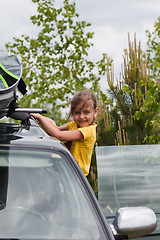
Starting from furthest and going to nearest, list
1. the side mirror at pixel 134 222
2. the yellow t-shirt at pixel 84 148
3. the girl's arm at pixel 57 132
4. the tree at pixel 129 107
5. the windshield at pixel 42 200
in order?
the tree at pixel 129 107
the yellow t-shirt at pixel 84 148
the girl's arm at pixel 57 132
the side mirror at pixel 134 222
the windshield at pixel 42 200

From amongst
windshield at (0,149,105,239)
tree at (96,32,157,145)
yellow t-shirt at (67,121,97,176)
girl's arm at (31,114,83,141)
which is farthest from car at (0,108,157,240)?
tree at (96,32,157,145)

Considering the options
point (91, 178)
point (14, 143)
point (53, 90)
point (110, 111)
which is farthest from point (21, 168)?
point (53, 90)

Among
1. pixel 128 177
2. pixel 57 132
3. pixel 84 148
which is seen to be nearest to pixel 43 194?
pixel 57 132

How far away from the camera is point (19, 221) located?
7.08 ft

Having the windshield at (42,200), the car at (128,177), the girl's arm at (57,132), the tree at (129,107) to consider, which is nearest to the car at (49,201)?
the windshield at (42,200)

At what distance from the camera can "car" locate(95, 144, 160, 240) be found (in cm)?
356

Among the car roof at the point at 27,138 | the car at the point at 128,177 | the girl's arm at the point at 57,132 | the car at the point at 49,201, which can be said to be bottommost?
the car at the point at 128,177

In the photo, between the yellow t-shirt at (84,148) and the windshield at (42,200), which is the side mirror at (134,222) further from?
the yellow t-shirt at (84,148)

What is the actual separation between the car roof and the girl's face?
2.92 ft

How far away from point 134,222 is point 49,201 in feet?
1.43

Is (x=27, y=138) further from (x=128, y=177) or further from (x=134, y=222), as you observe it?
(x=128, y=177)

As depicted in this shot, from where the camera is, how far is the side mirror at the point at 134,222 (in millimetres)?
2199

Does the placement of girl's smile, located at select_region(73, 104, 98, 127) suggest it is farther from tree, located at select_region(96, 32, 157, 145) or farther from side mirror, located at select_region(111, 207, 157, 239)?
tree, located at select_region(96, 32, 157, 145)

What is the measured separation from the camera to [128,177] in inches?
145
